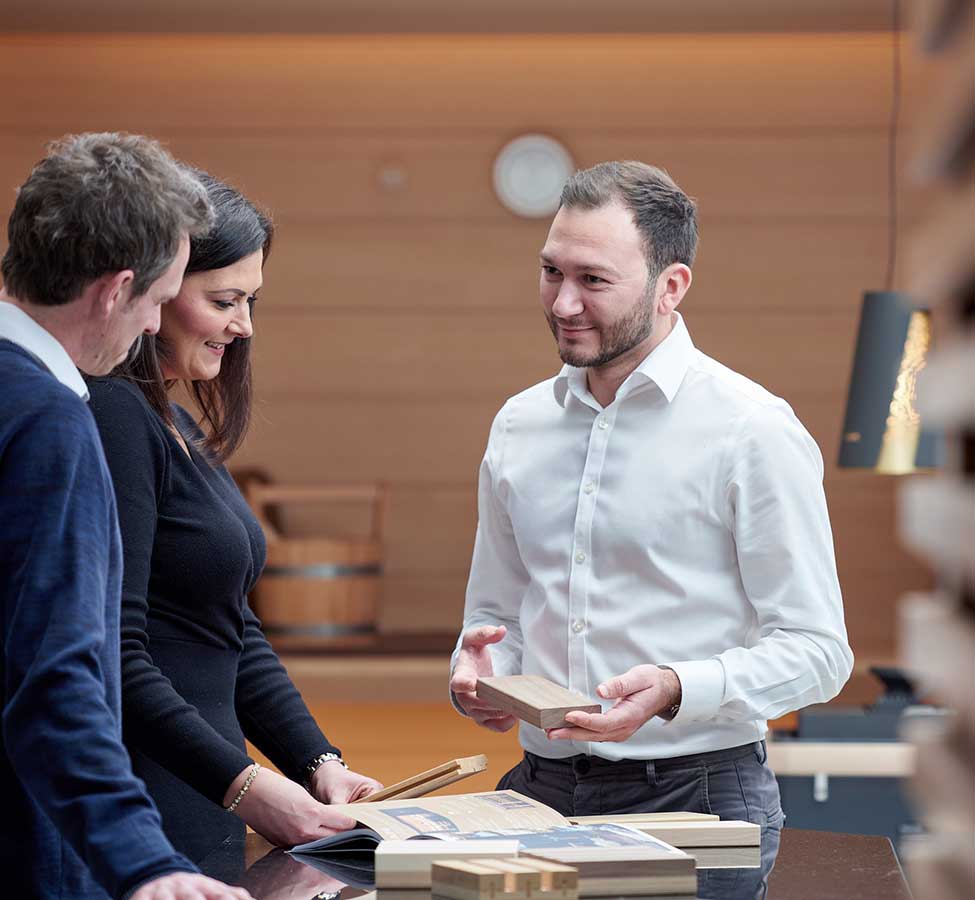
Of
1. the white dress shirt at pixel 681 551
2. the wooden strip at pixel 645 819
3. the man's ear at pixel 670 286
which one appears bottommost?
the wooden strip at pixel 645 819

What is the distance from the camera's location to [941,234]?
1.76ft

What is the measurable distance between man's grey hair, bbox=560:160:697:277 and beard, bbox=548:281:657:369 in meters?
0.06

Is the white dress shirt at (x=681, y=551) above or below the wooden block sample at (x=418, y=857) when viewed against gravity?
above

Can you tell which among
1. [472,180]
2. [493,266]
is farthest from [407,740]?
[472,180]

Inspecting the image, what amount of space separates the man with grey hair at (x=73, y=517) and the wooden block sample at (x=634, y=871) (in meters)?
0.33

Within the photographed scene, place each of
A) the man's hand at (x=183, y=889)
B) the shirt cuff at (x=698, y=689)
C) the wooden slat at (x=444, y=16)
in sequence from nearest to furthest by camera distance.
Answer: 1. the man's hand at (x=183, y=889)
2. the shirt cuff at (x=698, y=689)
3. the wooden slat at (x=444, y=16)

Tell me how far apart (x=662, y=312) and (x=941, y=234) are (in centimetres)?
142

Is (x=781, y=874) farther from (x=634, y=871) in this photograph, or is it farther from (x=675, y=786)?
(x=675, y=786)

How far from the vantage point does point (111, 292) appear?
124 cm

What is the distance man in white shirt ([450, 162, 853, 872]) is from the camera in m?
1.75

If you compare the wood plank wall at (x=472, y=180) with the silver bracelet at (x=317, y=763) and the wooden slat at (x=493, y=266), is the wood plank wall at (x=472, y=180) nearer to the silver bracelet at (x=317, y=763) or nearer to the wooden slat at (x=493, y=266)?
the wooden slat at (x=493, y=266)

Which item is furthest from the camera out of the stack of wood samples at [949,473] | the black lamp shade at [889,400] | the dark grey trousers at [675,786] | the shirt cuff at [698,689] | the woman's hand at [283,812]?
the black lamp shade at [889,400]

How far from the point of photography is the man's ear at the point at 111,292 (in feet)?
4.06

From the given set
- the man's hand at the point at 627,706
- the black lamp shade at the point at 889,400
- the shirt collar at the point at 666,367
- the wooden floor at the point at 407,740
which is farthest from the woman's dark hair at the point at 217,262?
the wooden floor at the point at 407,740
